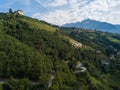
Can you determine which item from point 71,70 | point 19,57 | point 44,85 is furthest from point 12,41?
point 44,85

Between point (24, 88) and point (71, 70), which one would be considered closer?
point (24, 88)

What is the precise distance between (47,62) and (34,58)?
7474mm

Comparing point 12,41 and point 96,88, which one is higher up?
point 12,41

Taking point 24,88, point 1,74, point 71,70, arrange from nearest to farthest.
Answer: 1. point 24,88
2. point 1,74
3. point 71,70

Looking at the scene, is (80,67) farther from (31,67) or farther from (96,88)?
(31,67)

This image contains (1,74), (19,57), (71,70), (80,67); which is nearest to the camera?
(1,74)

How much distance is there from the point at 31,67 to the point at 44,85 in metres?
20.8

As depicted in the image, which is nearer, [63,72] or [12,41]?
[63,72]

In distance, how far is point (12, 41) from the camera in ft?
646

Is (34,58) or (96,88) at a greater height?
(34,58)

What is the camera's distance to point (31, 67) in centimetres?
16662

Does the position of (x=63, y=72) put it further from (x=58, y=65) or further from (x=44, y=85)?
(x=44, y=85)

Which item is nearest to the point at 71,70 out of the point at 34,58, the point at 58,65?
the point at 58,65

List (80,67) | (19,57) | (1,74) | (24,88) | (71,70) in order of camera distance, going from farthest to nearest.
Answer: (80,67)
(71,70)
(19,57)
(1,74)
(24,88)
